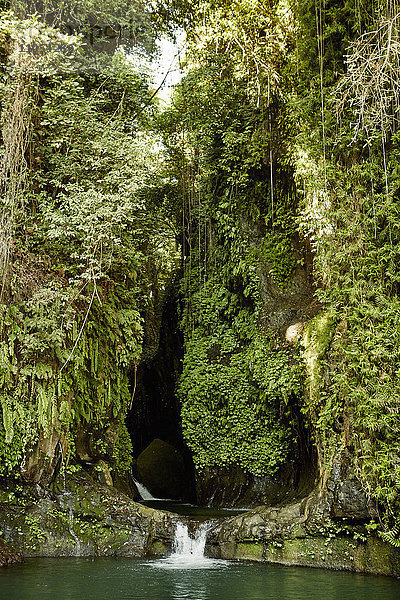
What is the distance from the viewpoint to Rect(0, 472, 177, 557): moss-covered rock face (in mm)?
8773

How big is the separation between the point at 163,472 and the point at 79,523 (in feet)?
18.9

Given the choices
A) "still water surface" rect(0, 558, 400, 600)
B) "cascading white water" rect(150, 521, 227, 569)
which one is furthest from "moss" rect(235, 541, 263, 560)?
"cascading white water" rect(150, 521, 227, 569)

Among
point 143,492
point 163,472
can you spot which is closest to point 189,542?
point 143,492

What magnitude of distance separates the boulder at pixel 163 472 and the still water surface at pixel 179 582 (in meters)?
5.84

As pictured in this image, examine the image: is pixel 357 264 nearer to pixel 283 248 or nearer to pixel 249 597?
pixel 283 248

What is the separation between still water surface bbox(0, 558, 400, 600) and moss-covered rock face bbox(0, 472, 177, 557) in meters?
0.43

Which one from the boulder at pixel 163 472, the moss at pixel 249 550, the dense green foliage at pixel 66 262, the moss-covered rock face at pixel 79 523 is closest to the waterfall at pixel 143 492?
the boulder at pixel 163 472

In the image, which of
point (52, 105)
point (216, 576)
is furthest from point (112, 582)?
point (52, 105)

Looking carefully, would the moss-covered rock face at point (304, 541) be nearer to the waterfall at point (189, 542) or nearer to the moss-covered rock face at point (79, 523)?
the waterfall at point (189, 542)

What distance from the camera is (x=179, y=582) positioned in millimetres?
7289

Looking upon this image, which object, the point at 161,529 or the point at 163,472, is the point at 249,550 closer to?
the point at 161,529

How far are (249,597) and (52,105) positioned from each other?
8.48 metres

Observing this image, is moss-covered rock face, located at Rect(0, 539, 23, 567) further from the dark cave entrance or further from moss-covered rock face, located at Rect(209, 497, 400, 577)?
the dark cave entrance

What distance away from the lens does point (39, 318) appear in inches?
364
